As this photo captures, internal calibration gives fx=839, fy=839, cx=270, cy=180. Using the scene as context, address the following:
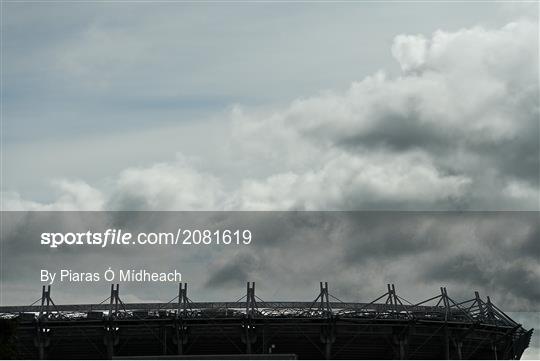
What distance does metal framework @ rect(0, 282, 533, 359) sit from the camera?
237 feet

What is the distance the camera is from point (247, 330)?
71812 mm

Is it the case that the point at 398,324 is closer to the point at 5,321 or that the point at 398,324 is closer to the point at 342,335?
the point at 342,335

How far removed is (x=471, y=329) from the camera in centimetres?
7500

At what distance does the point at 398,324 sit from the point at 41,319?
3123 cm

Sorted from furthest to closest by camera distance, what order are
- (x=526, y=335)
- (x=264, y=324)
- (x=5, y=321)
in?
(x=526, y=335), (x=264, y=324), (x=5, y=321)

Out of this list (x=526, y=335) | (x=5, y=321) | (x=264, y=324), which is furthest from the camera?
(x=526, y=335)

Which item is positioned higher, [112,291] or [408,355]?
[112,291]

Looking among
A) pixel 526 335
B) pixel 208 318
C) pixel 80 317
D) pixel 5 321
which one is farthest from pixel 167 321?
pixel 526 335

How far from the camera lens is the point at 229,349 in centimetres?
7388

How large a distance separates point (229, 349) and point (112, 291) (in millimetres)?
11691

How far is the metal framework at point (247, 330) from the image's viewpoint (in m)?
72.1

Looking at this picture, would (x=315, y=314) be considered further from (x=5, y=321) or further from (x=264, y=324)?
(x=5, y=321)

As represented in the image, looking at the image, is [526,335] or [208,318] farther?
[526,335]

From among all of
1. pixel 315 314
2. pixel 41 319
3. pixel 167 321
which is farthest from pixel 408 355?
pixel 41 319
